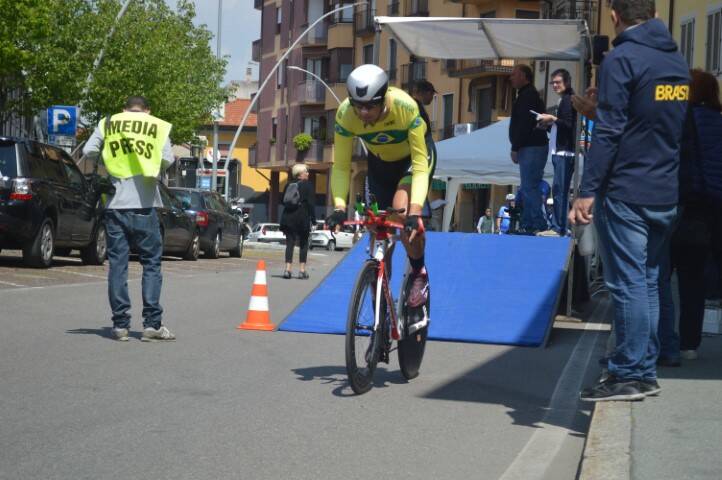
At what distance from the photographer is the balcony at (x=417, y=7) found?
6625cm

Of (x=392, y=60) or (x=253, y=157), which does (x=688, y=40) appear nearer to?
(x=392, y=60)

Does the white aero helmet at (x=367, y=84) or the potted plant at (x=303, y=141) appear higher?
the potted plant at (x=303, y=141)

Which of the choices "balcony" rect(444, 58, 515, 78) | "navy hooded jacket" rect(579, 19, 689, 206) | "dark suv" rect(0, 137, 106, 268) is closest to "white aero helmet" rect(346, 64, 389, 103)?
"navy hooded jacket" rect(579, 19, 689, 206)

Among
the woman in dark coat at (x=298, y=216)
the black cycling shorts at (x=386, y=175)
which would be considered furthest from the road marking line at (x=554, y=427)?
the woman in dark coat at (x=298, y=216)

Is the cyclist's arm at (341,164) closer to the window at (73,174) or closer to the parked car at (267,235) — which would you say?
the window at (73,174)

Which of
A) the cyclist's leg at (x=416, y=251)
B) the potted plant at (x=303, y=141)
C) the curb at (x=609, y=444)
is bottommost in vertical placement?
the curb at (x=609, y=444)

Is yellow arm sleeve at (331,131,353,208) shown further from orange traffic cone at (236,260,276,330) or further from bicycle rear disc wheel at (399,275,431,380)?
orange traffic cone at (236,260,276,330)

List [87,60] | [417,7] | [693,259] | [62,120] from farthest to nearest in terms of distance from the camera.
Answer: [417,7], [87,60], [62,120], [693,259]

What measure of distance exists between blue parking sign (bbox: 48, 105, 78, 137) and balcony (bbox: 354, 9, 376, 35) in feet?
149

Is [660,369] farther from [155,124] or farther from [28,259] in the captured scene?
[28,259]

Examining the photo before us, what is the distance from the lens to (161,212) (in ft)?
86.6

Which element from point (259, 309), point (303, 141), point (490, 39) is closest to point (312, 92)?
point (303, 141)

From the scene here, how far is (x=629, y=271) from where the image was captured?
6859mm

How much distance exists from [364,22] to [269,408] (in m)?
68.2
